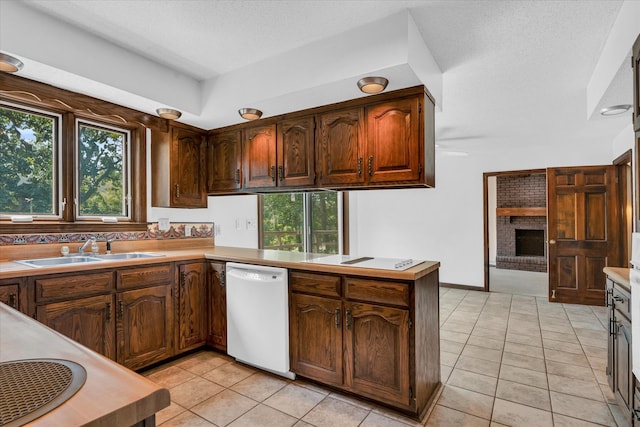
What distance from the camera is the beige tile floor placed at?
207 centimetres

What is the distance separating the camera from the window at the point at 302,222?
16.5 feet

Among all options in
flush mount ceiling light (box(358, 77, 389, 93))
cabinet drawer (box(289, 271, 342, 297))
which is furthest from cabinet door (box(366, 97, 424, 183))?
cabinet drawer (box(289, 271, 342, 297))

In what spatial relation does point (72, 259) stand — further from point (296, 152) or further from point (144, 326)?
point (296, 152)

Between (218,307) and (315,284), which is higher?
(315,284)

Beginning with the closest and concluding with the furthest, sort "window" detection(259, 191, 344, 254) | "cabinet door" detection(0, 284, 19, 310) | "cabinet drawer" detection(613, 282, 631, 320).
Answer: "cabinet drawer" detection(613, 282, 631, 320) < "cabinet door" detection(0, 284, 19, 310) < "window" detection(259, 191, 344, 254)

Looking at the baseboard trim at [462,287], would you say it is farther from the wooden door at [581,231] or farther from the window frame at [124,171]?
the window frame at [124,171]

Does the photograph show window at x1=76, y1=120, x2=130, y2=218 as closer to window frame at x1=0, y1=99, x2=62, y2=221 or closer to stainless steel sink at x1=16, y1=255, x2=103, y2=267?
window frame at x1=0, y1=99, x2=62, y2=221

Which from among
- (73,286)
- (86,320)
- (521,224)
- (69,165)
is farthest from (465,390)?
(521,224)

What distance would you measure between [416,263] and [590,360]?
1933 mm

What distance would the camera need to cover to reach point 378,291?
2117mm

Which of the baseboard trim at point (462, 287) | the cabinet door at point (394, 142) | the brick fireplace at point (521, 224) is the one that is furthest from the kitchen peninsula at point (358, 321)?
the brick fireplace at point (521, 224)

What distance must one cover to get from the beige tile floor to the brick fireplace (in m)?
4.88

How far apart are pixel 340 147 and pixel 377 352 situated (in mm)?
1520

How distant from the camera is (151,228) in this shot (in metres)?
3.36
